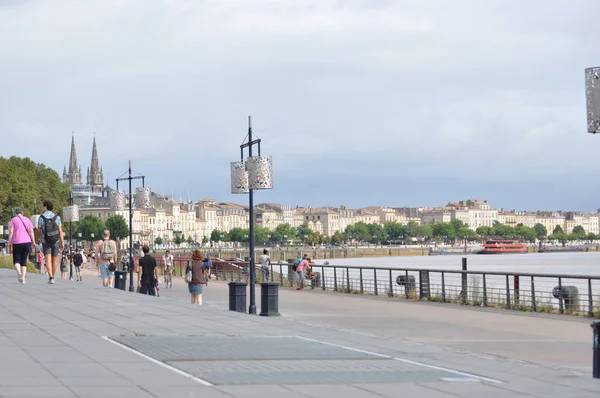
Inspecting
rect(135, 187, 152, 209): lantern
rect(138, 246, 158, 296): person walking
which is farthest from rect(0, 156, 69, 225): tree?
rect(138, 246, 158, 296): person walking

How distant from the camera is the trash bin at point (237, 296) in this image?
871 inches

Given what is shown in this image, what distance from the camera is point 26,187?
107 m

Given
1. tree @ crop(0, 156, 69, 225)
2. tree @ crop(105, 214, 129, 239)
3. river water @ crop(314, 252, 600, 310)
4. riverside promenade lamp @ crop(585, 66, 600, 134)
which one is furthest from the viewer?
tree @ crop(105, 214, 129, 239)

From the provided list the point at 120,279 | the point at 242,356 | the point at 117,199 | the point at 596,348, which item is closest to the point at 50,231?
the point at 120,279

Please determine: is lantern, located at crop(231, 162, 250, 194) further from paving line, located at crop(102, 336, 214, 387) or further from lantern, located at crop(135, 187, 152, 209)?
lantern, located at crop(135, 187, 152, 209)

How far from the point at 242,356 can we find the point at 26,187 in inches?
3842

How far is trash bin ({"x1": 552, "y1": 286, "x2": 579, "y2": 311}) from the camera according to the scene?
24.2 meters

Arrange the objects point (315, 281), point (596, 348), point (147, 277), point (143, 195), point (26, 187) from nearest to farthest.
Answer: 1. point (596, 348)
2. point (147, 277)
3. point (315, 281)
4. point (143, 195)
5. point (26, 187)

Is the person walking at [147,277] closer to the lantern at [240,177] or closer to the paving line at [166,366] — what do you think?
the lantern at [240,177]

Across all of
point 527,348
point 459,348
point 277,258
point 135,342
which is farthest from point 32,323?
point 277,258

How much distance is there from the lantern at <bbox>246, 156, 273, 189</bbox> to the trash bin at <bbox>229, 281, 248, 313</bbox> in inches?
87.9

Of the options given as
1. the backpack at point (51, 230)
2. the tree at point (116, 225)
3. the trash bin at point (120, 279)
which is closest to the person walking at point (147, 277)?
the trash bin at point (120, 279)

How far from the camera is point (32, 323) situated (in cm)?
1585

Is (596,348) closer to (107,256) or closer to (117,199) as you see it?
(107,256)
